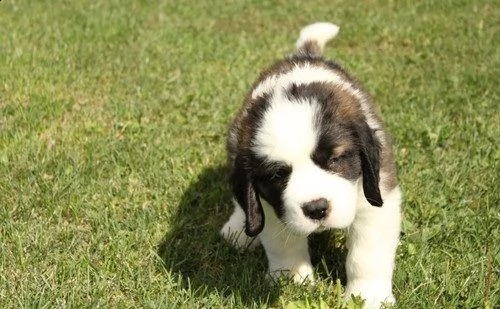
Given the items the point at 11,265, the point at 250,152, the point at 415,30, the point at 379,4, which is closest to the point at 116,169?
the point at 11,265

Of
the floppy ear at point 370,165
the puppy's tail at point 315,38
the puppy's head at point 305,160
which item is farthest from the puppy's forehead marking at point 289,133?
the puppy's tail at point 315,38

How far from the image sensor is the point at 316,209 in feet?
9.50

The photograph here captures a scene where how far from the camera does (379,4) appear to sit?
10.1 m

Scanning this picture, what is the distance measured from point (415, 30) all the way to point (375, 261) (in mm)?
5705

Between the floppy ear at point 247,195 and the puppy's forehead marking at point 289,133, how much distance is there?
181 millimetres

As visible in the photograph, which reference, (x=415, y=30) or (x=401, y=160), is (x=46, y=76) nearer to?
(x=401, y=160)

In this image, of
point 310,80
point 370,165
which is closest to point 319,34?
point 310,80

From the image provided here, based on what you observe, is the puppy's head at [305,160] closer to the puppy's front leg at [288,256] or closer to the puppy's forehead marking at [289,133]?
the puppy's forehead marking at [289,133]

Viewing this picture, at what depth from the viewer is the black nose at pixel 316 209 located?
289 cm

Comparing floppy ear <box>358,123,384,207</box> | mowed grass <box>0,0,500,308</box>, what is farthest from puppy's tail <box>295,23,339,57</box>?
floppy ear <box>358,123,384,207</box>

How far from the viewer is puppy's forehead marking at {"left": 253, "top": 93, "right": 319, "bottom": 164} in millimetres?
2908

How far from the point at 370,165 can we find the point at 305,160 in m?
0.40

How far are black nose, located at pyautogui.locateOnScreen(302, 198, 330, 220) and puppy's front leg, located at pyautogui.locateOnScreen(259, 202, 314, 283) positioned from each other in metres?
0.64

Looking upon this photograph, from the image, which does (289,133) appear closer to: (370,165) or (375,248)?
(370,165)
